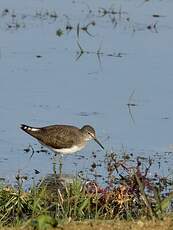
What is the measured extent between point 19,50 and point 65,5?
13.0 ft

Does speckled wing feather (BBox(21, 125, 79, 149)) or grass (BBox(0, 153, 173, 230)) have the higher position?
speckled wing feather (BBox(21, 125, 79, 149))

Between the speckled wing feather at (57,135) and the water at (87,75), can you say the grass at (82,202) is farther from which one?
the speckled wing feather at (57,135)

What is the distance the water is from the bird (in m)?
0.13

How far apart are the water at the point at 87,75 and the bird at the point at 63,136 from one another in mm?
130

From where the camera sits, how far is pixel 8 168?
423 inches

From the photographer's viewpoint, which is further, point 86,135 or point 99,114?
point 99,114

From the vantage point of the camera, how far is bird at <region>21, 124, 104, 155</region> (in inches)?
462

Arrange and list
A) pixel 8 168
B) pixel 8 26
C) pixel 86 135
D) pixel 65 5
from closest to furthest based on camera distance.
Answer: pixel 8 168 < pixel 86 135 < pixel 8 26 < pixel 65 5

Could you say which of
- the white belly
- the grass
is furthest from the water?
the grass

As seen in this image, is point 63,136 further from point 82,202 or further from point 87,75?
point 82,202

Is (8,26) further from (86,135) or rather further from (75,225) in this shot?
(75,225)

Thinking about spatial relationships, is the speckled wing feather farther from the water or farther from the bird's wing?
the water

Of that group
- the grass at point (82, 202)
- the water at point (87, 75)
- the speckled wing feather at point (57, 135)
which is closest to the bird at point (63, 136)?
the speckled wing feather at point (57, 135)

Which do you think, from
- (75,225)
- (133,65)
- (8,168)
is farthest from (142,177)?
(133,65)
